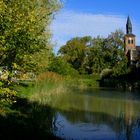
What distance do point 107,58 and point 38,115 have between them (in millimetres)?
87754

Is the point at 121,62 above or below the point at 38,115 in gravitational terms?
above

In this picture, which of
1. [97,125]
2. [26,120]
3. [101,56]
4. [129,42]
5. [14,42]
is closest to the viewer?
[14,42]

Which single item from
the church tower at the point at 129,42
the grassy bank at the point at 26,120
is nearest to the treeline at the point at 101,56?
the church tower at the point at 129,42

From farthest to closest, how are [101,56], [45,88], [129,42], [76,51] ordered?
[129,42], [76,51], [101,56], [45,88]

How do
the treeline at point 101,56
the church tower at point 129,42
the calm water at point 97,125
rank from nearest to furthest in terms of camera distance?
the calm water at point 97,125
the treeline at point 101,56
the church tower at point 129,42

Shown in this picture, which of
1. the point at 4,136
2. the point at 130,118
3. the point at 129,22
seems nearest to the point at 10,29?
the point at 4,136

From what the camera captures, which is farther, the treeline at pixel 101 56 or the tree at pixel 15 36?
the treeline at pixel 101 56

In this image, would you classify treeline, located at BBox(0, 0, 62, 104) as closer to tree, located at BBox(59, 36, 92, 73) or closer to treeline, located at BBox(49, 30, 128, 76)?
treeline, located at BBox(49, 30, 128, 76)

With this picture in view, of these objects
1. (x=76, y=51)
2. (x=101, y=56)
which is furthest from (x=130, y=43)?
(x=101, y=56)

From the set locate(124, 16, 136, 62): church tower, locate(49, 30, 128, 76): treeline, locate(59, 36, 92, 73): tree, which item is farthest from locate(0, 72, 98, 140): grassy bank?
locate(59, 36, 92, 73): tree

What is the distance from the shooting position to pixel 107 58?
110 metres

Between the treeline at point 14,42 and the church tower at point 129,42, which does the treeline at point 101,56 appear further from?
the treeline at point 14,42

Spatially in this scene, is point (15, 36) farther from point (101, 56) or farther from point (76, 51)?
point (76, 51)

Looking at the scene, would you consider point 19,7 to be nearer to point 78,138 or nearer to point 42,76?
point 78,138
